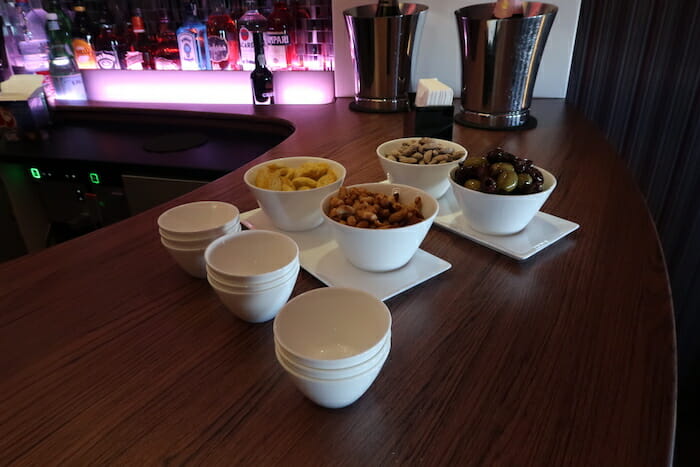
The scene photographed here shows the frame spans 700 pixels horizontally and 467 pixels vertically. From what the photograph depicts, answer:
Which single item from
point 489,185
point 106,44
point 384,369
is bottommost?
point 384,369

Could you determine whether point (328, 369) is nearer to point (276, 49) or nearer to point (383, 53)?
point (383, 53)

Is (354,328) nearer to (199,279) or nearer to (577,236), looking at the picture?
(199,279)

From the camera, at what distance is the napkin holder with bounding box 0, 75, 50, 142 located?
1574 mm

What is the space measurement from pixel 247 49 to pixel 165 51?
384 mm

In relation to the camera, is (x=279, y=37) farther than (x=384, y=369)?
Yes

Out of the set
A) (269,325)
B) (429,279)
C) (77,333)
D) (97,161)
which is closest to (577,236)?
(429,279)

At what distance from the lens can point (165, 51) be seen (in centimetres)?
183

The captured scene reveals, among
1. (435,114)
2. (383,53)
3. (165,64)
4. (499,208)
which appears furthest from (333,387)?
(165,64)

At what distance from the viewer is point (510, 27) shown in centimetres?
112

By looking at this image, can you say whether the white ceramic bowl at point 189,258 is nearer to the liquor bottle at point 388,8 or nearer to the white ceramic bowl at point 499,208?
the white ceramic bowl at point 499,208

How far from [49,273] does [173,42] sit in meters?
1.45

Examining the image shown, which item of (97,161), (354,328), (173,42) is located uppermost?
(173,42)

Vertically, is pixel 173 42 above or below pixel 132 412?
above

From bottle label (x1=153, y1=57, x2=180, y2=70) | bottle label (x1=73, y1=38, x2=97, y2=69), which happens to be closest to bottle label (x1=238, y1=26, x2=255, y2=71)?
bottle label (x1=153, y1=57, x2=180, y2=70)
